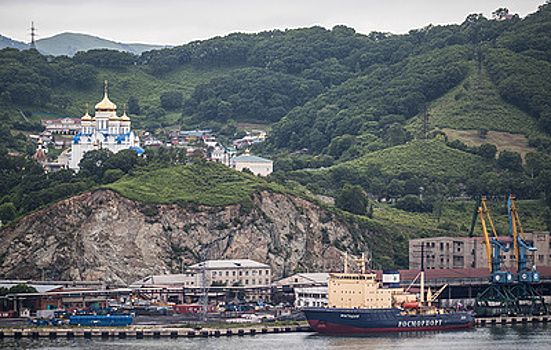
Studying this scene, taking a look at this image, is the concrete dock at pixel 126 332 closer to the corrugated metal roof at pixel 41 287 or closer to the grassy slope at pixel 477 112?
the corrugated metal roof at pixel 41 287

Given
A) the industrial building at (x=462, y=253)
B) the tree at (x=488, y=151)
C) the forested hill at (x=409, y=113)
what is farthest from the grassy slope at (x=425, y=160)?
the industrial building at (x=462, y=253)

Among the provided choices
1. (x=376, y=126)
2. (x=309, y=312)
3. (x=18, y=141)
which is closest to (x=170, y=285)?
(x=309, y=312)

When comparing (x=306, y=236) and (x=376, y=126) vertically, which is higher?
(x=376, y=126)

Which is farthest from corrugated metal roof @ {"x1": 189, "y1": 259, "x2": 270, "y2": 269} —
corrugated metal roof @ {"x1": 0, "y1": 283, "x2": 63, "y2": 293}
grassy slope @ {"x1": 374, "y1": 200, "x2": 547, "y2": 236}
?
grassy slope @ {"x1": 374, "y1": 200, "x2": 547, "y2": 236}

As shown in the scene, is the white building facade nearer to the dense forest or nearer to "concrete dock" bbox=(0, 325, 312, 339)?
the dense forest

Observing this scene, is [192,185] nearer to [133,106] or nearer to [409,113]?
[409,113]

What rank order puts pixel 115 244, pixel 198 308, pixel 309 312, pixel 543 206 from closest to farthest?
pixel 309 312, pixel 198 308, pixel 115 244, pixel 543 206

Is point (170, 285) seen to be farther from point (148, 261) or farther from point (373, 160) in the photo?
point (373, 160)
